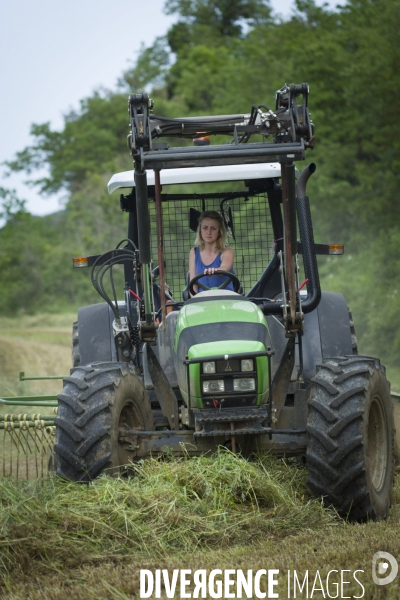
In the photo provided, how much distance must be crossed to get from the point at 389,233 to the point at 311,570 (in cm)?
1454

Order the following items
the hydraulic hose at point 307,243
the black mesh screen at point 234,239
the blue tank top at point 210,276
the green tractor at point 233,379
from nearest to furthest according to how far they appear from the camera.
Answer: the green tractor at point 233,379
the hydraulic hose at point 307,243
the blue tank top at point 210,276
the black mesh screen at point 234,239

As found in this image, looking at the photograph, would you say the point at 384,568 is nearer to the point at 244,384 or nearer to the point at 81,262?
the point at 244,384

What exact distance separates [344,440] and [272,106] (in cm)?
1922

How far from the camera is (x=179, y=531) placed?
5.27m

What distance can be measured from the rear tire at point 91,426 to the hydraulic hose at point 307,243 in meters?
1.39

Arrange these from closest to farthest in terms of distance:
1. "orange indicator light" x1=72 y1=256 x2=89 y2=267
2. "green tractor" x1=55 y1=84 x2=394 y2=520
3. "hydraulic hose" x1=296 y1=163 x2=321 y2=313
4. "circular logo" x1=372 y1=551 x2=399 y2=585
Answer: "circular logo" x1=372 y1=551 x2=399 y2=585
"green tractor" x1=55 y1=84 x2=394 y2=520
"hydraulic hose" x1=296 y1=163 x2=321 y2=313
"orange indicator light" x1=72 y1=256 x2=89 y2=267

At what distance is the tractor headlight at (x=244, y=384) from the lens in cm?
599

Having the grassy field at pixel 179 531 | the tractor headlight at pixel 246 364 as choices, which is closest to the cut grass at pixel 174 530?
the grassy field at pixel 179 531

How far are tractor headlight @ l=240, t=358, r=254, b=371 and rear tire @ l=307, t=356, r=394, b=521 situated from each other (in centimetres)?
40

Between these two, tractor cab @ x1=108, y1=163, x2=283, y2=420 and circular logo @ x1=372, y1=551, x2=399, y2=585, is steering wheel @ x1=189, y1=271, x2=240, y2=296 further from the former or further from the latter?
circular logo @ x1=372, y1=551, x2=399, y2=585

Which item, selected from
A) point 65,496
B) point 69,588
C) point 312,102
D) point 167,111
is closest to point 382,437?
point 65,496

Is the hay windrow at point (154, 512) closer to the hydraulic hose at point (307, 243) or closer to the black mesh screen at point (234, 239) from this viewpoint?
the hydraulic hose at point (307, 243)

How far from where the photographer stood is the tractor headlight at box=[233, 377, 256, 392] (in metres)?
5.99

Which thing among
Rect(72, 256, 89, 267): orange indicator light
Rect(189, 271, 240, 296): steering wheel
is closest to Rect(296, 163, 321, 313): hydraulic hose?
Rect(189, 271, 240, 296): steering wheel
